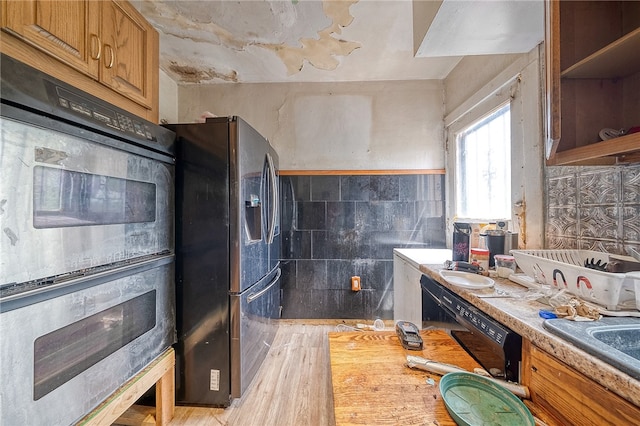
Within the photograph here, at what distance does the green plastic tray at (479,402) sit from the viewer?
23.8 inches

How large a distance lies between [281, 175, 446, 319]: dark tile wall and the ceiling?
1005 millimetres

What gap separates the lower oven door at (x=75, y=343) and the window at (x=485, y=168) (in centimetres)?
224

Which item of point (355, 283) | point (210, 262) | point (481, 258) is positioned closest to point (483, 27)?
point (481, 258)

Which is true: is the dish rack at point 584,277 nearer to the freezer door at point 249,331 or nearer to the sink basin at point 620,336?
the sink basin at point 620,336

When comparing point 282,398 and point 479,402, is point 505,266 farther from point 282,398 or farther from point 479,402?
point 282,398

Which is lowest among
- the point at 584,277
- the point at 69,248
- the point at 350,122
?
the point at 584,277

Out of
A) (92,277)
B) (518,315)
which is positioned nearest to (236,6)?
(92,277)

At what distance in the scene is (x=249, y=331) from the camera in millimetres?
1431

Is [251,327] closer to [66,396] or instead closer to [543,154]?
[66,396]

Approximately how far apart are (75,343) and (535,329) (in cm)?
147

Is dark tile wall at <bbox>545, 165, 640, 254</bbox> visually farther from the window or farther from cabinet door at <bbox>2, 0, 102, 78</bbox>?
cabinet door at <bbox>2, 0, 102, 78</bbox>

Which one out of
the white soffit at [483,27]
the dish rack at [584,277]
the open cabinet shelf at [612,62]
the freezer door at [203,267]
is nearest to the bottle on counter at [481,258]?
the dish rack at [584,277]

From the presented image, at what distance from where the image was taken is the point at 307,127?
239cm

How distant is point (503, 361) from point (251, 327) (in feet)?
4.19
